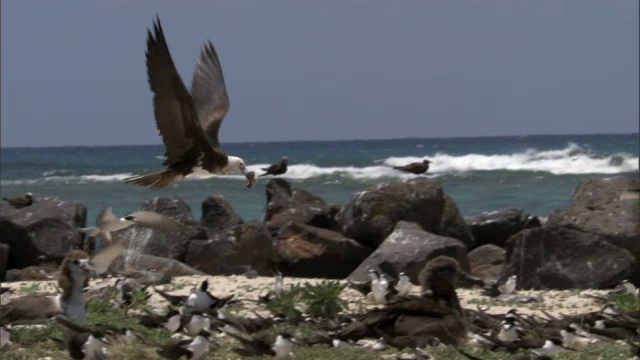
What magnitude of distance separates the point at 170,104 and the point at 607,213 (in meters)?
7.52

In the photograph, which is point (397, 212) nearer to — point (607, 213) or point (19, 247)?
point (607, 213)

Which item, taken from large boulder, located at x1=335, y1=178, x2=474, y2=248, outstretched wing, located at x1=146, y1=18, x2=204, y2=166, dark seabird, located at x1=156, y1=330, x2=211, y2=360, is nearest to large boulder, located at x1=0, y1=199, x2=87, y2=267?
large boulder, located at x1=335, y1=178, x2=474, y2=248

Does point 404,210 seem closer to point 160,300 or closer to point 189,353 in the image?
point 160,300

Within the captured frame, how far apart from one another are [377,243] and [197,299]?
18.1 ft

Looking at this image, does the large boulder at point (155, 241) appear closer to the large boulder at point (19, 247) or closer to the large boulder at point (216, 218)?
the large boulder at point (216, 218)

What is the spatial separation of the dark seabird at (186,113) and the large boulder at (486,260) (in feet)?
20.0

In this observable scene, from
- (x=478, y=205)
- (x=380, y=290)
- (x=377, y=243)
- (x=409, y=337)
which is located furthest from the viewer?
(x=478, y=205)

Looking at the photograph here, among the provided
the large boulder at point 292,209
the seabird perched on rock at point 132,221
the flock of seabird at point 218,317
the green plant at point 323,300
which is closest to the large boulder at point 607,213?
the large boulder at point 292,209

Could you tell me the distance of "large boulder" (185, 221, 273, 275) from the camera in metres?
14.7

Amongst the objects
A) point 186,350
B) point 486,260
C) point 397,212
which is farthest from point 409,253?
point 186,350

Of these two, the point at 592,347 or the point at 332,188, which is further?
Result: the point at 332,188

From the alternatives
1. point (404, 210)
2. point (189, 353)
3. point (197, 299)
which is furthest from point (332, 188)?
point (189, 353)

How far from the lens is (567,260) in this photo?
1291cm

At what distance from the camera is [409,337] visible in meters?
8.39
